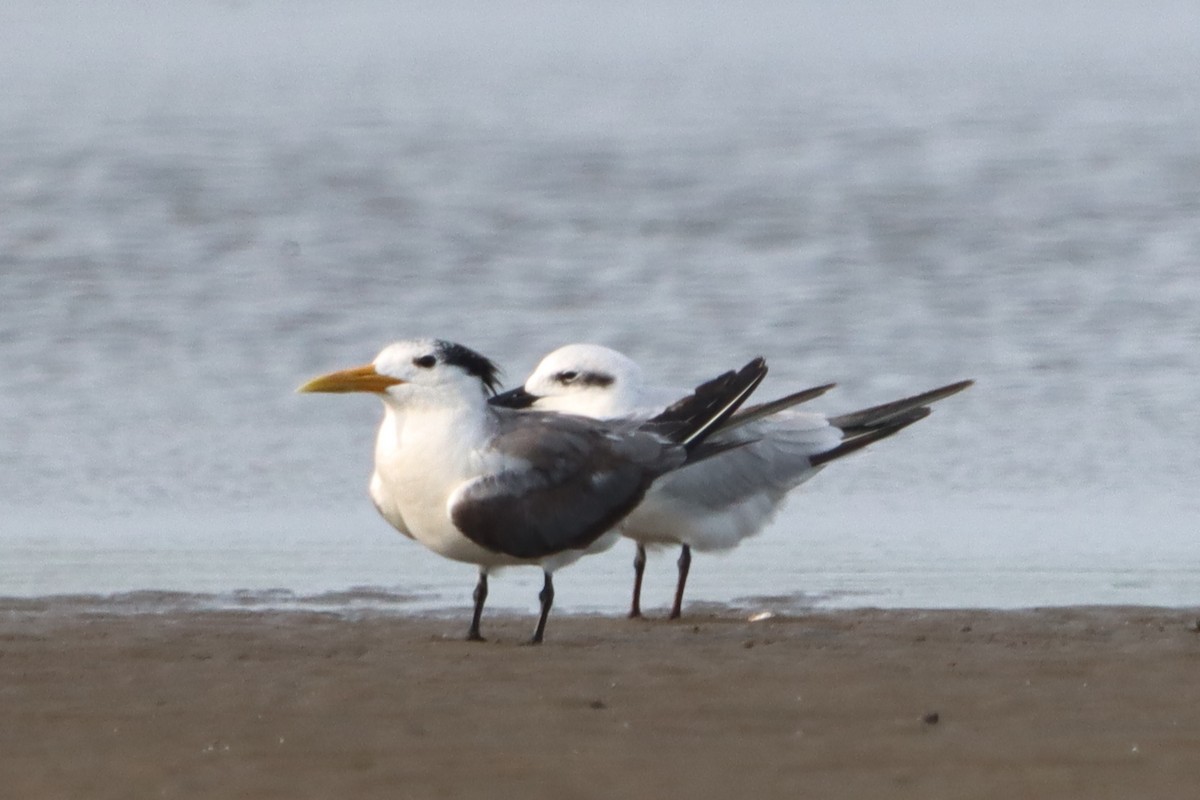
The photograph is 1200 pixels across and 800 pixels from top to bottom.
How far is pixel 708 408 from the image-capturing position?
679cm

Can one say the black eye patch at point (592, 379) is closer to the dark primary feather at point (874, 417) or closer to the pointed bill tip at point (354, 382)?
the dark primary feather at point (874, 417)

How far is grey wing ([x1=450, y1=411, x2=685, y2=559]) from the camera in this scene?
623 centimetres

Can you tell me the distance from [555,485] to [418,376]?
1.54 ft

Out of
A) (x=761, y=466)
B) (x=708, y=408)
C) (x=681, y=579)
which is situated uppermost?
(x=708, y=408)

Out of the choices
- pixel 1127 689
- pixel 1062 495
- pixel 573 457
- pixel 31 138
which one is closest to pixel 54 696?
pixel 573 457

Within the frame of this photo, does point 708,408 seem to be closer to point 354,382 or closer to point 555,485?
point 555,485

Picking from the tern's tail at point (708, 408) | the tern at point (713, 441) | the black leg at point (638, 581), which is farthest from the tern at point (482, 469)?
the tern at point (713, 441)

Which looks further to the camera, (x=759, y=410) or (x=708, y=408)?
(x=759, y=410)

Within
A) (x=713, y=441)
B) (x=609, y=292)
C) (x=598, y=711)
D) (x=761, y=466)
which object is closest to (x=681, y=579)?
(x=713, y=441)

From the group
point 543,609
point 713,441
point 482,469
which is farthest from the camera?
point 713,441

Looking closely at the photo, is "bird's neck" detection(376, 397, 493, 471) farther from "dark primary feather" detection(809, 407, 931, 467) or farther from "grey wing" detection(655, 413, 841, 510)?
"dark primary feather" detection(809, 407, 931, 467)

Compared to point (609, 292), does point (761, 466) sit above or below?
below

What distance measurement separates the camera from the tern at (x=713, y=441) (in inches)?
286

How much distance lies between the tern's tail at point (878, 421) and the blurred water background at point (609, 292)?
0.34 m
